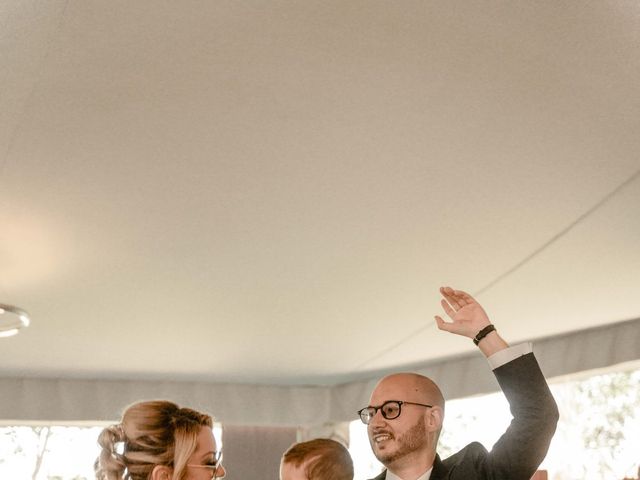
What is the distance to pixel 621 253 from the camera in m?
4.81

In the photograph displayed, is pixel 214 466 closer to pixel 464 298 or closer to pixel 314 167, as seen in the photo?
pixel 464 298

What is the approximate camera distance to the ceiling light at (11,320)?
204 inches

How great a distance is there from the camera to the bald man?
7.77ft

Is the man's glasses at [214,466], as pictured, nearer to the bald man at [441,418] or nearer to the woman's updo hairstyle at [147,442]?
the woman's updo hairstyle at [147,442]

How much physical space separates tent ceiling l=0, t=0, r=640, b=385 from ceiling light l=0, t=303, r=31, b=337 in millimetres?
106

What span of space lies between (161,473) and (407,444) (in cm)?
91

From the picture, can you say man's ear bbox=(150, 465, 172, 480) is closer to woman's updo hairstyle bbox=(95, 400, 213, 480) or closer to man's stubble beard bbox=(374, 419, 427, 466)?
woman's updo hairstyle bbox=(95, 400, 213, 480)

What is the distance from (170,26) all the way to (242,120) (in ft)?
2.13

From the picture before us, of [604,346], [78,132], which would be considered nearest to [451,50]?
[78,132]

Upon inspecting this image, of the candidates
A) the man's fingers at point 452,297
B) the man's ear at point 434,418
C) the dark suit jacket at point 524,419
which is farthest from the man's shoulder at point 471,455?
the man's fingers at point 452,297

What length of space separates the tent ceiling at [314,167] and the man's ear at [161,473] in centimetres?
133

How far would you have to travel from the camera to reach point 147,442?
2.18m

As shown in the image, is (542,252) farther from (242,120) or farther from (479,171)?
(242,120)

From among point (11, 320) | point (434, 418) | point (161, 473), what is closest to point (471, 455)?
point (434, 418)
